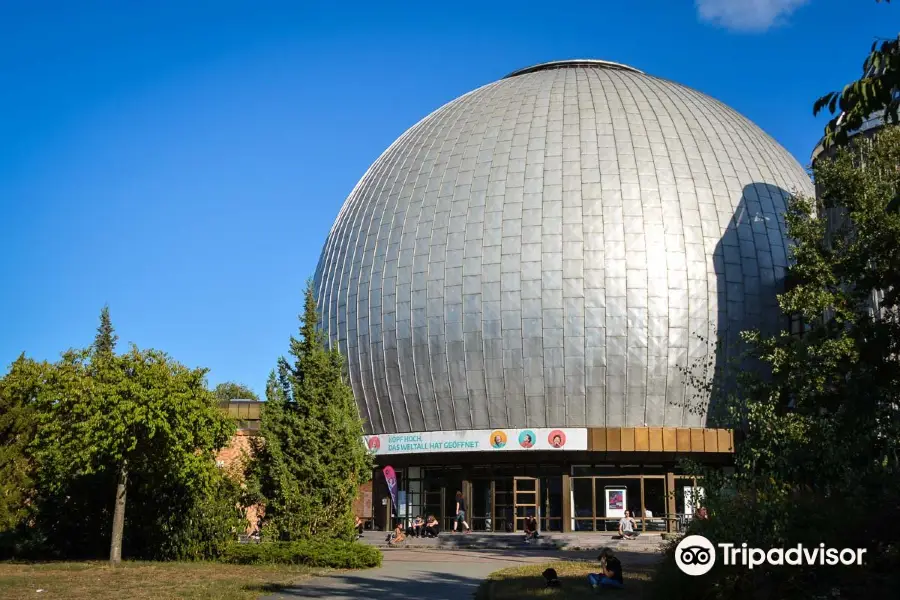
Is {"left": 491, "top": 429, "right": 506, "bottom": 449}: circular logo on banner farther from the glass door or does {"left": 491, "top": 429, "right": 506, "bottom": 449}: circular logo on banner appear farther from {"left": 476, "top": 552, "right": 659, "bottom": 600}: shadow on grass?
{"left": 476, "top": 552, "right": 659, "bottom": 600}: shadow on grass

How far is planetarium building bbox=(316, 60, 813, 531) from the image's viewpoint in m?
39.6

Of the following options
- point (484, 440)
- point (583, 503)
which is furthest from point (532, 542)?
point (484, 440)

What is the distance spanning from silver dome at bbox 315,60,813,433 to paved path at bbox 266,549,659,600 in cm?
886

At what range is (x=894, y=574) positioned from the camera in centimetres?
1112

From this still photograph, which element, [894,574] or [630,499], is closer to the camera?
[894,574]

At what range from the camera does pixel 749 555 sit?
43.6 ft

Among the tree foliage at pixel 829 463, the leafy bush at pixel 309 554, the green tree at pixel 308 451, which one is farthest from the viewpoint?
the green tree at pixel 308 451

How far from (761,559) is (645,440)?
2607cm

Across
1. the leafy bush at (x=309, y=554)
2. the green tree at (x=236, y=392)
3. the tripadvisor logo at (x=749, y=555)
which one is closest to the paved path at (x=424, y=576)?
the leafy bush at (x=309, y=554)

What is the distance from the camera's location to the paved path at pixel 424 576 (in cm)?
1889

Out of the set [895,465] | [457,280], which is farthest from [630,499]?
[895,465]

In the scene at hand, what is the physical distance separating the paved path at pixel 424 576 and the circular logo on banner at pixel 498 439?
6690 mm

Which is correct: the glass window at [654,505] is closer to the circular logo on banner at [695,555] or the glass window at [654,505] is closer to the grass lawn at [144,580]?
the grass lawn at [144,580]

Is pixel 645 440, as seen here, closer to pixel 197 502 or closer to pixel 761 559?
pixel 197 502
